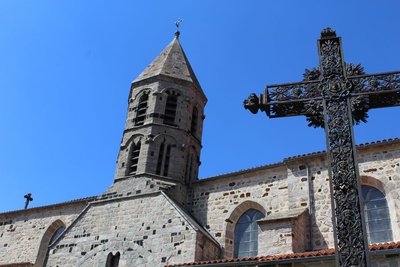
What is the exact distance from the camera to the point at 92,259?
44.3 ft

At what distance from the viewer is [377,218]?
12.1 metres

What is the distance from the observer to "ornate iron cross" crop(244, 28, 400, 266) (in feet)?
14.9

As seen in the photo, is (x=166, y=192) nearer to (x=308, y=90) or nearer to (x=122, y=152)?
(x=122, y=152)

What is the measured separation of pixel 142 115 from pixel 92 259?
5936 mm

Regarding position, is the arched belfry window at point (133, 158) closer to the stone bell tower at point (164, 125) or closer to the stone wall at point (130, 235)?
the stone bell tower at point (164, 125)

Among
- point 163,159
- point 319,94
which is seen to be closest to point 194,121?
point 163,159

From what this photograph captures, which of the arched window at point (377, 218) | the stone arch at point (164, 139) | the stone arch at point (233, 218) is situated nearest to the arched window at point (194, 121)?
the stone arch at point (164, 139)

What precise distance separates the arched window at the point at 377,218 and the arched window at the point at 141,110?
8.43 metres

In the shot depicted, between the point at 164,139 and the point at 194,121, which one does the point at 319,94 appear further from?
the point at 194,121

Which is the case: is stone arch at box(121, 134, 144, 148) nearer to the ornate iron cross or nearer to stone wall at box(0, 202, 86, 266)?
stone wall at box(0, 202, 86, 266)

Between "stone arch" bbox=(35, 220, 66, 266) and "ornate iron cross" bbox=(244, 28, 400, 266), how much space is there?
1389 centimetres

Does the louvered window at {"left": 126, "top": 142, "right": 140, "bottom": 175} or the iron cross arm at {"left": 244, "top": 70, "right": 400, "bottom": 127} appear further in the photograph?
the louvered window at {"left": 126, "top": 142, "right": 140, "bottom": 175}

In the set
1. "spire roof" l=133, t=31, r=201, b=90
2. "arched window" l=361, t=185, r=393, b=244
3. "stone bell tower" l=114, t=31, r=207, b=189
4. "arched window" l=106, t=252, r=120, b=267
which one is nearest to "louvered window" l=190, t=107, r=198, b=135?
"stone bell tower" l=114, t=31, r=207, b=189

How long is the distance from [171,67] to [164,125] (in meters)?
3.10
